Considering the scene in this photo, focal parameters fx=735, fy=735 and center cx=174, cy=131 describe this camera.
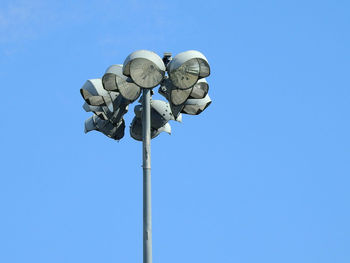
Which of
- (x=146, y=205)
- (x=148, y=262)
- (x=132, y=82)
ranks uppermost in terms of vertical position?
(x=132, y=82)

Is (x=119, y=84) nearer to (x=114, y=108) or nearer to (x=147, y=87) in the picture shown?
(x=147, y=87)

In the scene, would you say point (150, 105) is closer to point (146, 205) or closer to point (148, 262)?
point (146, 205)

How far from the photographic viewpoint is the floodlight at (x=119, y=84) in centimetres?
1611

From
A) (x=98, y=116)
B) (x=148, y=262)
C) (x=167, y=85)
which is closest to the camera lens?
(x=148, y=262)

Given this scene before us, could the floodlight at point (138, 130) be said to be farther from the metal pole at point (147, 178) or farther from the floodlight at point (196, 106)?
the metal pole at point (147, 178)

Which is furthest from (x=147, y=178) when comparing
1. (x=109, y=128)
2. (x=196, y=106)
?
(x=196, y=106)

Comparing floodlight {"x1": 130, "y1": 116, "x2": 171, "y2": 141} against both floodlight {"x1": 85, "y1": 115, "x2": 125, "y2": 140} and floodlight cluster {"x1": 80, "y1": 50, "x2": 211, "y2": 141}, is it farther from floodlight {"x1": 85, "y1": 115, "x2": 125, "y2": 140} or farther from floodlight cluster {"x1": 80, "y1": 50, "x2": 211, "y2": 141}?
floodlight {"x1": 85, "y1": 115, "x2": 125, "y2": 140}

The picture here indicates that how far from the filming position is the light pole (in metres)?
15.5

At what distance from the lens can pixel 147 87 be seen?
1575cm

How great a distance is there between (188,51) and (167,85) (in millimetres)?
1057

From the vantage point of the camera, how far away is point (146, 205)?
607 inches

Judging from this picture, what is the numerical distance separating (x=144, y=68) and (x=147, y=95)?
0.86 metres

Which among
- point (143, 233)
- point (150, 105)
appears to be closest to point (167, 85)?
point (150, 105)

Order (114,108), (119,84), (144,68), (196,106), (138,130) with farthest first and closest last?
(138,130), (196,106), (114,108), (119,84), (144,68)
